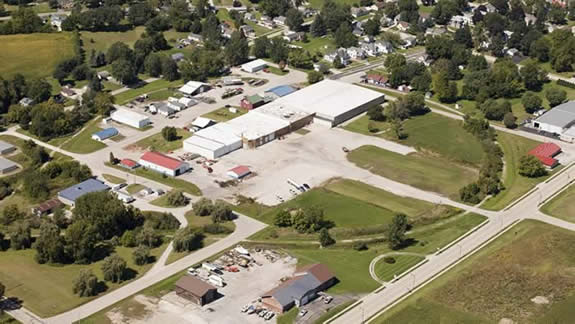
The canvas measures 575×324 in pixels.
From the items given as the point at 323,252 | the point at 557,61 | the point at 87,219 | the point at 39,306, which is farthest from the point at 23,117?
the point at 557,61

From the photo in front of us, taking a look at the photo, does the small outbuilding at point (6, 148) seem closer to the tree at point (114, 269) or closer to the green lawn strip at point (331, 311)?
the tree at point (114, 269)

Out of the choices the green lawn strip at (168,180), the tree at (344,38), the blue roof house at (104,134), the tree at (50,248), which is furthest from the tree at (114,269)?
the tree at (344,38)

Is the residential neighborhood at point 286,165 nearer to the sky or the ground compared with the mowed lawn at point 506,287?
nearer to the sky

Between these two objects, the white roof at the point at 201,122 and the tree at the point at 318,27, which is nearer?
the white roof at the point at 201,122

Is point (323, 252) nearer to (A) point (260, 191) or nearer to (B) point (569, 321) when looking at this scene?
(A) point (260, 191)

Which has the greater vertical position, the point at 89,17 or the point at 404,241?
the point at 89,17

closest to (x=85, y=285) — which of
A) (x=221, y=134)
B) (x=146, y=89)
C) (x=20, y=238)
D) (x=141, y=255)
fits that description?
(x=141, y=255)
